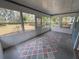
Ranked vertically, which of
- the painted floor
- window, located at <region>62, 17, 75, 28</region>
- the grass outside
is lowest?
the painted floor

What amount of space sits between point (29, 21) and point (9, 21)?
1.73 metres

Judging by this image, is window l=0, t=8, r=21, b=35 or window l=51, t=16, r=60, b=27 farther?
window l=51, t=16, r=60, b=27

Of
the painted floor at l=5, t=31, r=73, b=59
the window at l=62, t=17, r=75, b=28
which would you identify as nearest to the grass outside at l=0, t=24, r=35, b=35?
the painted floor at l=5, t=31, r=73, b=59

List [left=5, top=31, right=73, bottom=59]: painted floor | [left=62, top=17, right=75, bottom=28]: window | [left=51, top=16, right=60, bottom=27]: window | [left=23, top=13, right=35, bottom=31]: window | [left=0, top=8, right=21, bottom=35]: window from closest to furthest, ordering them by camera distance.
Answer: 1. [left=5, top=31, right=73, bottom=59]: painted floor
2. [left=0, top=8, right=21, bottom=35]: window
3. [left=23, top=13, right=35, bottom=31]: window
4. [left=62, top=17, right=75, bottom=28]: window
5. [left=51, top=16, right=60, bottom=27]: window

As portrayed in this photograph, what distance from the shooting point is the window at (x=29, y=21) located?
193 inches

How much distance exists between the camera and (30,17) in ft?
17.6

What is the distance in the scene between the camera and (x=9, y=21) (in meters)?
3.82

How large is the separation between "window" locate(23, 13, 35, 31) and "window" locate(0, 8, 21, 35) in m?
0.55

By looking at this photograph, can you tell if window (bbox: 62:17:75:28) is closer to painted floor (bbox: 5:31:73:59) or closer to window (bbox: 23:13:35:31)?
window (bbox: 23:13:35:31)

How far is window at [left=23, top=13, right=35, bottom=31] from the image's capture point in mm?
4898

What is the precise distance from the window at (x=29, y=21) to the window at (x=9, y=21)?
0.55 m

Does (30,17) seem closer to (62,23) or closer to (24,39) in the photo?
(24,39)

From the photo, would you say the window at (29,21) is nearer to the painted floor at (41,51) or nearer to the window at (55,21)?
the painted floor at (41,51)

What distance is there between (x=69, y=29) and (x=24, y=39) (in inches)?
188
